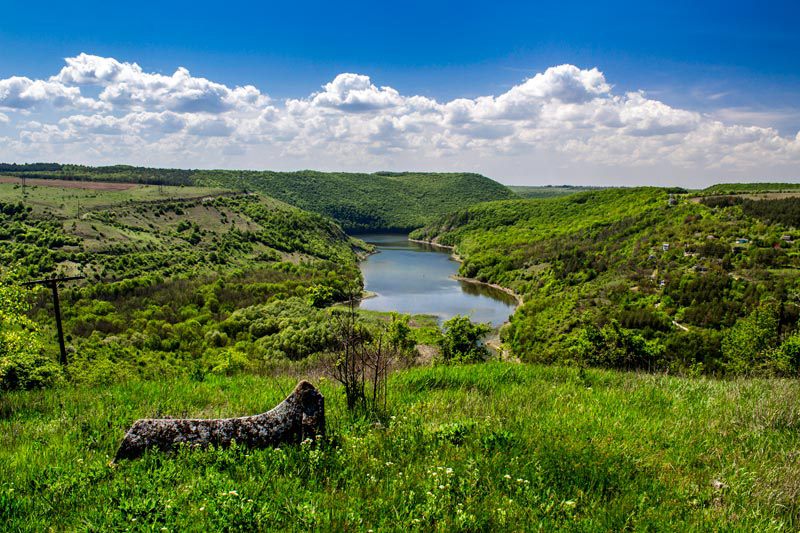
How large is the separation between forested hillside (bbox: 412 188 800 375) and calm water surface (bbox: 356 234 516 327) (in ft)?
20.4

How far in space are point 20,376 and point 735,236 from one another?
10654cm

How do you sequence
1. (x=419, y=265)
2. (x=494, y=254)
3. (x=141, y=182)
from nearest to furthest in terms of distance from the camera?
1. (x=494, y=254)
2. (x=419, y=265)
3. (x=141, y=182)

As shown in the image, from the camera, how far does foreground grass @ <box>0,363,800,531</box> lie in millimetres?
3070

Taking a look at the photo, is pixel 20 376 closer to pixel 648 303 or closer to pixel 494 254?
pixel 648 303

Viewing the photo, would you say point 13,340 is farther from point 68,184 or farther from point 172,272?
point 68,184

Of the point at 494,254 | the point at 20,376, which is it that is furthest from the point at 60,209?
the point at 20,376

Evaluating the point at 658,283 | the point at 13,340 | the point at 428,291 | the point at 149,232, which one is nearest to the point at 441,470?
the point at 13,340

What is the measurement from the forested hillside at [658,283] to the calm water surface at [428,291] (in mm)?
6209

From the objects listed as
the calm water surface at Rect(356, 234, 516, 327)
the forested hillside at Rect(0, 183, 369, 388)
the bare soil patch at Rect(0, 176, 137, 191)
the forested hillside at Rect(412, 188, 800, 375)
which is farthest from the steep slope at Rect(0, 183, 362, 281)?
the forested hillside at Rect(412, 188, 800, 375)

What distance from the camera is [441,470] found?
3676mm

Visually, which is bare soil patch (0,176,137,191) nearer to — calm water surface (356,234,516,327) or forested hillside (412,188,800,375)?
calm water surface (356,234,516,327)

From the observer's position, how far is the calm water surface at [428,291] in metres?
80.6

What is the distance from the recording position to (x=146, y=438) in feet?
13.1

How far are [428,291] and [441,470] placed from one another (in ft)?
306
